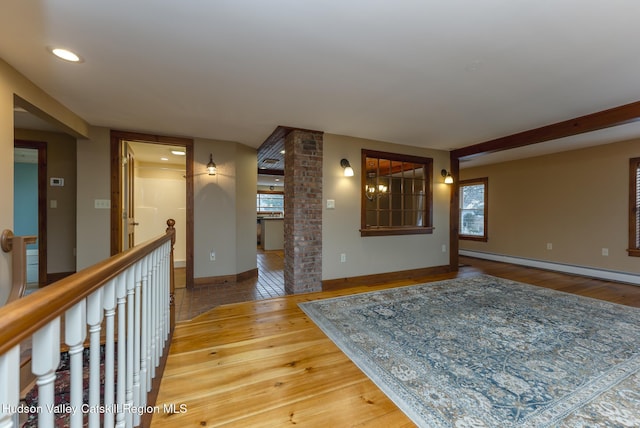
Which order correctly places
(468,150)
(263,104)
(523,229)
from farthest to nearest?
(523,229) → (468,150) → (263,104)

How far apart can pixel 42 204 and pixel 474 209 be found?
27.3 ft

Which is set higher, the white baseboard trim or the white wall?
the white wall

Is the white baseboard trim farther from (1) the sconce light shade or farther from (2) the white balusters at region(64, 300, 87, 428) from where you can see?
(2) the white balusters at region(64, 300, 87, 428)

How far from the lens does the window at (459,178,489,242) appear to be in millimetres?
6316

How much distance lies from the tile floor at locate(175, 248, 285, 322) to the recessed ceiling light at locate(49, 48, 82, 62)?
93.2 inches

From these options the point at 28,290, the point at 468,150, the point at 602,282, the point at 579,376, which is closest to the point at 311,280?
the point at 579,376

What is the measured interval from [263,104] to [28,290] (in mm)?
4129

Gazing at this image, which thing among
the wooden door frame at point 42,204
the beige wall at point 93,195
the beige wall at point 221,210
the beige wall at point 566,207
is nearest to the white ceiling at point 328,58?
the beige wall at point 93,195

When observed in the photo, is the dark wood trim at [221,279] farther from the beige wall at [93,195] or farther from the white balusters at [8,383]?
the white balusters at [8,383]

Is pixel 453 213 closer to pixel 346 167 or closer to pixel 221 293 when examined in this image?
pixel 346 167

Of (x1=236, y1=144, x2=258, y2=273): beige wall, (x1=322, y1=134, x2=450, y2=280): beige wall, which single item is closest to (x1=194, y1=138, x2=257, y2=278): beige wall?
(x1=236, y1=144, x2=258, y2=273): beige wall

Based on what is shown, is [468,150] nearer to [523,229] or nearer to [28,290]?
[523,229]

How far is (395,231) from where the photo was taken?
14.2 feet

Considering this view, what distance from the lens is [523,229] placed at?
18.2 ft
